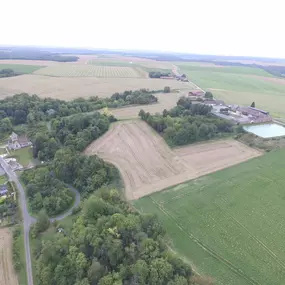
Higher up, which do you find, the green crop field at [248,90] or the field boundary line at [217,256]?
the field boundary line at [217,256]

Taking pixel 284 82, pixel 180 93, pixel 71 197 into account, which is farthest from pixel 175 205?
A: pixel 284 82

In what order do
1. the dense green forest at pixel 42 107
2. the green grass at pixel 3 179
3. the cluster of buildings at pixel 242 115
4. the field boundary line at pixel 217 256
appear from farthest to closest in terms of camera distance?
1. the dense green forest at pixel 42 107
2. the cluster of buildings at pixel 242 115
3. the green grass at pixel 3 179
4. the field boundary line at pixel 217 256

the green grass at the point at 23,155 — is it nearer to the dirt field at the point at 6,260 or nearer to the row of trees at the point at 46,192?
the row of trees at the point at 46,192

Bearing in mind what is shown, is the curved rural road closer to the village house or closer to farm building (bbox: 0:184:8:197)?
farm building (bbox: 0:184:8:197)

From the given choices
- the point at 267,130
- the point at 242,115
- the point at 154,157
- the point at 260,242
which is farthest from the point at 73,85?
the point at 260,242

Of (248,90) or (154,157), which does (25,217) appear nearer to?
(154,157)

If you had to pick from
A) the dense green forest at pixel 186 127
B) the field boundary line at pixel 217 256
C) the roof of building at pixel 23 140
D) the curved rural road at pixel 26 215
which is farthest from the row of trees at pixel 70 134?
the field boundary line at pixel 217 256

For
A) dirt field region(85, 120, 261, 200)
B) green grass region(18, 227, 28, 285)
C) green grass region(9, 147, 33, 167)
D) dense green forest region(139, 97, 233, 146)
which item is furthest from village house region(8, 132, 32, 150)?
green grass region(18, 227, 28, 285)
